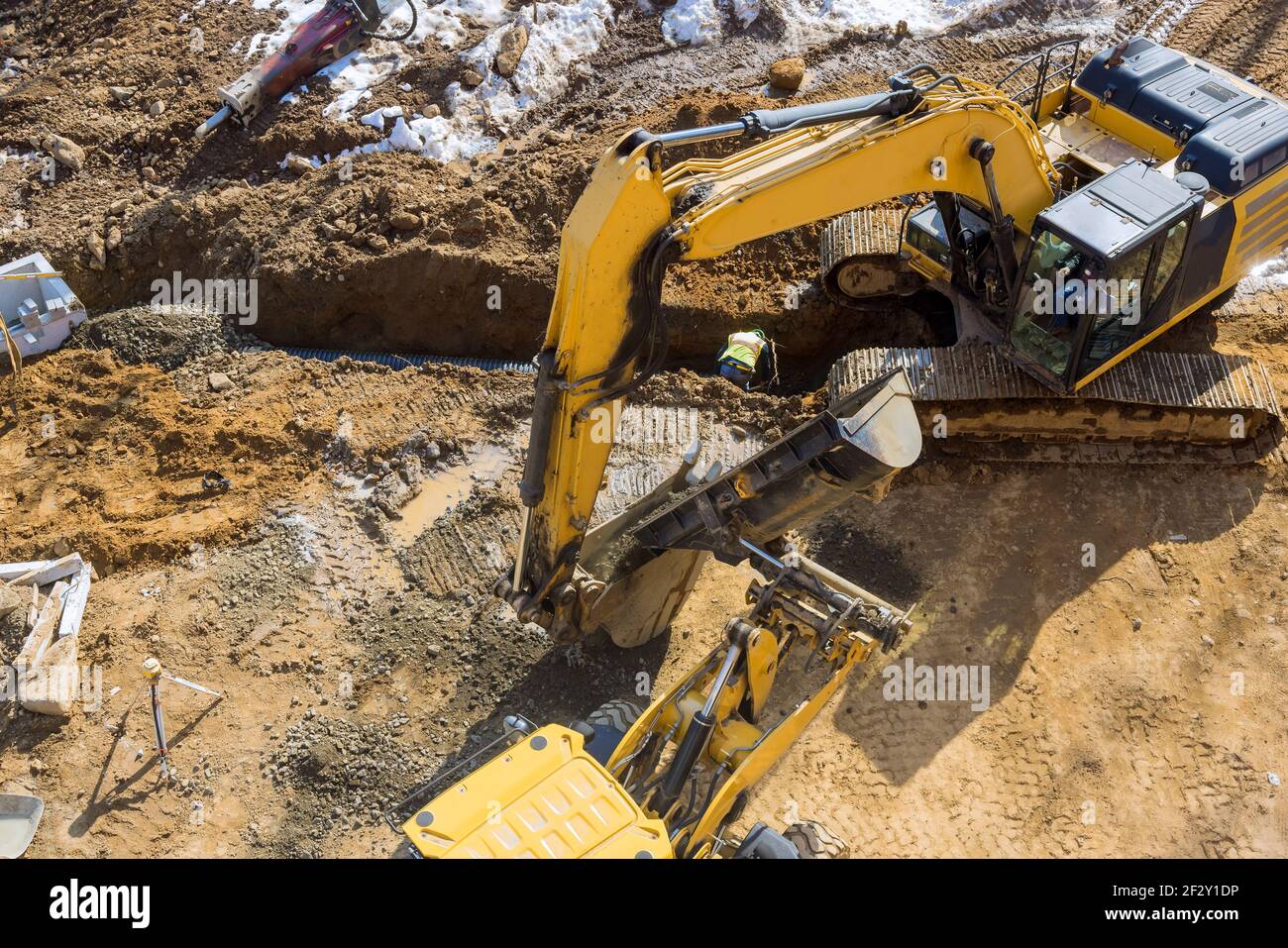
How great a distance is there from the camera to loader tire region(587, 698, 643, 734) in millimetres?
7887

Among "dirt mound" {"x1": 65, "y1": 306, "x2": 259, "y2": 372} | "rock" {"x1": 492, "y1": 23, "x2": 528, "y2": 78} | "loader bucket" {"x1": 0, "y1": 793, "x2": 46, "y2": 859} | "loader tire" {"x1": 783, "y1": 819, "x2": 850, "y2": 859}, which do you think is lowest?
"loader bucket" {"x1": 0, "y1": 793, "x2": 46, "y2": 859}

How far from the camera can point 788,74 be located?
43.8 ft

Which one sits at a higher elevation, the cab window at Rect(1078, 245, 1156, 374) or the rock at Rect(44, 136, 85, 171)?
the cab window at Rect(1078, 245, 1156, 374)

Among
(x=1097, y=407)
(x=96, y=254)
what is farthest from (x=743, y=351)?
(x=96, y=254)

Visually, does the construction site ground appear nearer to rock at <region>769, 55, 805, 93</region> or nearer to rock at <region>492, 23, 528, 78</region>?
rock at <region>769, 55, 805, 93</region>

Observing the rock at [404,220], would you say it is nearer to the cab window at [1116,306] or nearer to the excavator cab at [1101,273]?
the excavator cab at [1101,273]

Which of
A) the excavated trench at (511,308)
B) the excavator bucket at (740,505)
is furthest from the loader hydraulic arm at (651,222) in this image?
the excavated trench at (511,308)

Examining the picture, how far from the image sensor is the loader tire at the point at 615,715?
311 inches

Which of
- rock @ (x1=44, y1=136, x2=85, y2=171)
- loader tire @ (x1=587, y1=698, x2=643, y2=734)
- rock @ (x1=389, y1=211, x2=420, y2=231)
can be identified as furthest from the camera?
rock @ (x1=44, y1=136, x2=85, y2=171)

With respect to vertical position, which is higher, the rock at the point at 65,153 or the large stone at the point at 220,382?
the rock at the point at 65,153

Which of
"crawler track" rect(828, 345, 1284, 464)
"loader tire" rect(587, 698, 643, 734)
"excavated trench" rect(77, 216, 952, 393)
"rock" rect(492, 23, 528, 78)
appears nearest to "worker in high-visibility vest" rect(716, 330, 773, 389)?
"excavated trench" rect(77, 216, 952, 393)

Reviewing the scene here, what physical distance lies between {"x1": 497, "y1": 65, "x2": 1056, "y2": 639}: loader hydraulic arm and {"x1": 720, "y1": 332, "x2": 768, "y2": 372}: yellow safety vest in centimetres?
259

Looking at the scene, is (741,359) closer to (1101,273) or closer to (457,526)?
(457,526)

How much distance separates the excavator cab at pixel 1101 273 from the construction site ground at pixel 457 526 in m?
1.01
